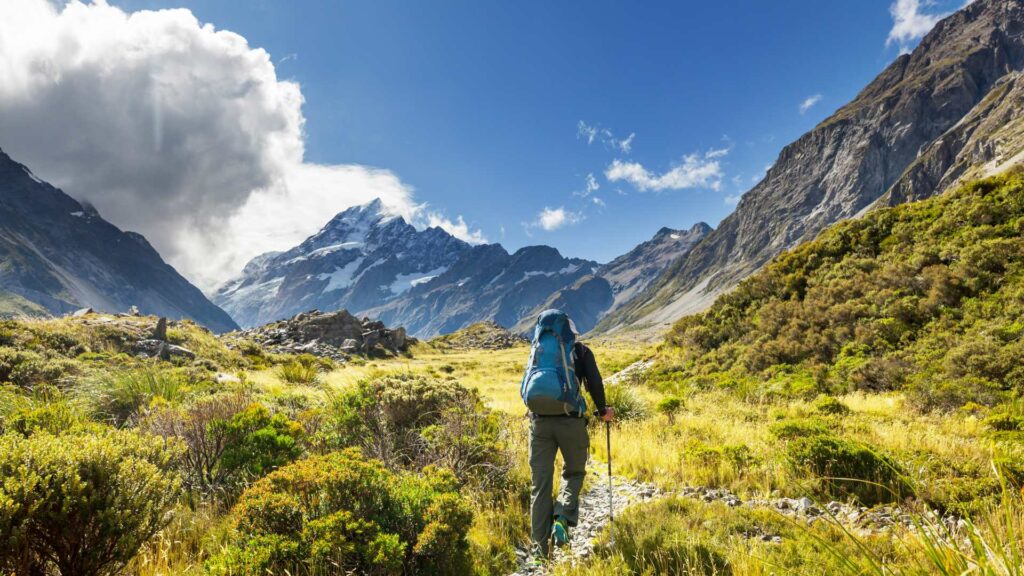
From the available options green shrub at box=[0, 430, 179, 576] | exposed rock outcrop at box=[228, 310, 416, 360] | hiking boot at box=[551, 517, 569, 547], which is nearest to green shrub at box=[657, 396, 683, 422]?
hiking boot at box=[551, 517, 569, 547]

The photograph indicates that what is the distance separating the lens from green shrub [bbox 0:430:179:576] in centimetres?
279

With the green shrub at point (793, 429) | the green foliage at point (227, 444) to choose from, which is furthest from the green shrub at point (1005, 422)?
the green foliage at point (227, 444)

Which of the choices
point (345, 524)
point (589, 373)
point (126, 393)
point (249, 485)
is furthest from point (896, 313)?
point (126, 393)

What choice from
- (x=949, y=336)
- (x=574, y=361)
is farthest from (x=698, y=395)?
(x=574, y=361)

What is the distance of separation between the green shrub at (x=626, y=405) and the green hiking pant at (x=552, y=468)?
6.07 metres

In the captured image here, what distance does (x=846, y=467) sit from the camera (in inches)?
238

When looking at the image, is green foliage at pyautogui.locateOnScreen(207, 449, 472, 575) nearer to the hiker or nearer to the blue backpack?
the hiker

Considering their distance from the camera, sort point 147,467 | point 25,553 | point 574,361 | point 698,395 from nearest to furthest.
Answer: point 25,553 → point 147,467 → point 574,361 → point 698,395

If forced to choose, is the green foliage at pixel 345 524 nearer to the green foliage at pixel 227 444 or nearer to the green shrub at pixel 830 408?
the green foliage at pixel 227 444

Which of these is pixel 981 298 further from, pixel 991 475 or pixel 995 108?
pixel 995 108

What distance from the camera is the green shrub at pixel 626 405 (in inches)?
432

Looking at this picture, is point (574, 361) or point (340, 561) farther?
point (574, 361)

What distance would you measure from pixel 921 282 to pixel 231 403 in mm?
19381

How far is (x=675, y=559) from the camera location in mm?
4133
